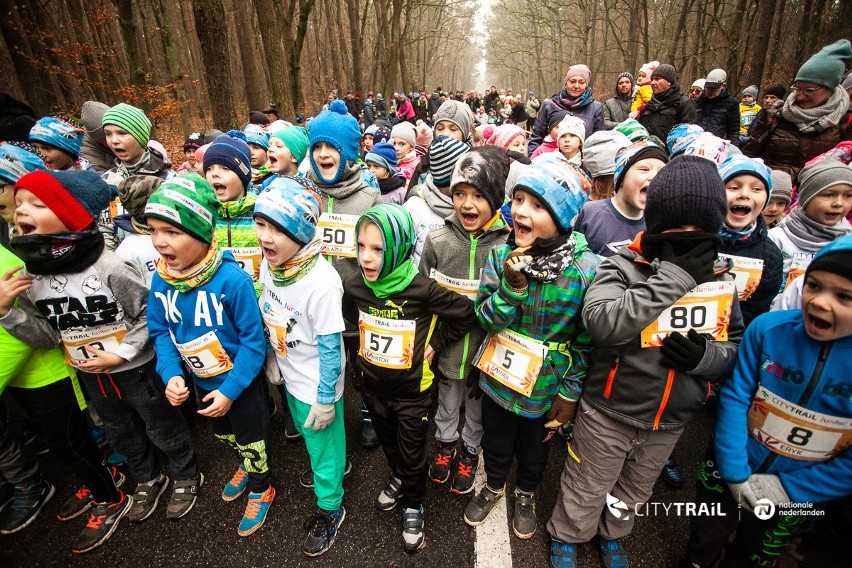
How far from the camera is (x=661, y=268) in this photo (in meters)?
1.72

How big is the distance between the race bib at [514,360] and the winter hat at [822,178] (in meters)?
2.18

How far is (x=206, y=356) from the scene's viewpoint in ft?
7.47

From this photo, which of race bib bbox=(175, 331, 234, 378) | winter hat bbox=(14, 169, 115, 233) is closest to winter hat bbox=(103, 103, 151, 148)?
winter hat bbox=(14, 169, 115, 233)

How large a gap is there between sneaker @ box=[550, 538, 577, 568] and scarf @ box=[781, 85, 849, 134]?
4.65 meters

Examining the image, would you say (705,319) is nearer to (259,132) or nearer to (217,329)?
(217,329)

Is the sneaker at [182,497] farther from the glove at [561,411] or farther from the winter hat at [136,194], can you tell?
the glove at [561,411]

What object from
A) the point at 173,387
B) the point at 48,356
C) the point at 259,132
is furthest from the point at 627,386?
the point at 259,132

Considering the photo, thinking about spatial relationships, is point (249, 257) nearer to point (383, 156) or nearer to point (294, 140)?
point (294, 140)

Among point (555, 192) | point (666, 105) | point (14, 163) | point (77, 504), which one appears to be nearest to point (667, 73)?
point (666, 105)

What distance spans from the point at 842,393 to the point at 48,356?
4132mm

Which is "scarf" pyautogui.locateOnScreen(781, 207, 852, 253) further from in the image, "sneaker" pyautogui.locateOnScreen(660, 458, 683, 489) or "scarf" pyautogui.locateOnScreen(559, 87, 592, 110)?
"scarf" pyautogui.locateOnScreen(559, 87, 592, 110)

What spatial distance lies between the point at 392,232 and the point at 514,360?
97 cm

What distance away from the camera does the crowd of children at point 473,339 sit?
1.77 metres

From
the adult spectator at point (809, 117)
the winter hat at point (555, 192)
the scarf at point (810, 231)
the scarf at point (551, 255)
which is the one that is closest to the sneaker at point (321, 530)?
the scarf at point (551, 255)
